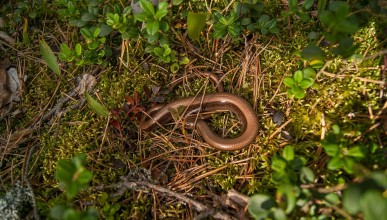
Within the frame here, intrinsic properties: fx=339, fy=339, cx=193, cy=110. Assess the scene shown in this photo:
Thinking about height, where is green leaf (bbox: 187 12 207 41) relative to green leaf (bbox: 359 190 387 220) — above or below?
above

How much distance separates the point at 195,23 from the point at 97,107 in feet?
3.22

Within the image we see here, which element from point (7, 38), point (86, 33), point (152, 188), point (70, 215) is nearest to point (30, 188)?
point (152, 188)

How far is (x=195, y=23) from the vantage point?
258 centimetres

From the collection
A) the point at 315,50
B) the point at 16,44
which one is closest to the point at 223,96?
the point at 315,50

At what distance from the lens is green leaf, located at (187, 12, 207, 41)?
2525 millimetres

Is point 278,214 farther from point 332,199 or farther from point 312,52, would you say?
point 312,52

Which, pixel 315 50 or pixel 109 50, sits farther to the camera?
pixel 109 50

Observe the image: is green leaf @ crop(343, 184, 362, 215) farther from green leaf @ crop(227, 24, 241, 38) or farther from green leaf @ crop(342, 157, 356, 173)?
green leaf @ crop(227, 24, 241, 38)

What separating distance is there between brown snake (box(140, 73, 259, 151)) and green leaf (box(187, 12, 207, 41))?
1.13 feet

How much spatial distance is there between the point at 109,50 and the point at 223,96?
3.41ft

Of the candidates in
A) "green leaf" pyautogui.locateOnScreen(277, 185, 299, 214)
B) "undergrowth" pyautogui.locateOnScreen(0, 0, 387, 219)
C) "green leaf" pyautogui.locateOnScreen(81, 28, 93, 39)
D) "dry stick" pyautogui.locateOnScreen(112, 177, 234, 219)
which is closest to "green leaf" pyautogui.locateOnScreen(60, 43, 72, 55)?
"undergrowth" pyautogui.locateOnScreen(0, 0, 387, 219)

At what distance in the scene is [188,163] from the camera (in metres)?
2.53

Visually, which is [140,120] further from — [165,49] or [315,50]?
[315,50]

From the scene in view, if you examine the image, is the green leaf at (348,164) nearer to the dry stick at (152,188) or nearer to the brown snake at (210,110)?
the brown snake at (210,110)
